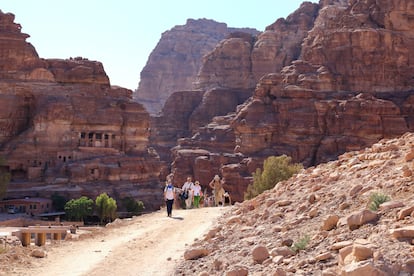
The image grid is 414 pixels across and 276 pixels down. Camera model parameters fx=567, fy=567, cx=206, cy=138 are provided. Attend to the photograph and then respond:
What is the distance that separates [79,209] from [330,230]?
151 ft

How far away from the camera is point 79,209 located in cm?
5325

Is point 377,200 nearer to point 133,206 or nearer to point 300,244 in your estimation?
point 300,244

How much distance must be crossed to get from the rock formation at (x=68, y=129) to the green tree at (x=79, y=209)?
6.16 meters

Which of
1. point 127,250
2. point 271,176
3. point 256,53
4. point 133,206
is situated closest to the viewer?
point 127,250

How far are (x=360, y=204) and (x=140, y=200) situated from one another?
5402 centimetres

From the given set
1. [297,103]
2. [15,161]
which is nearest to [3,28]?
[15,161]

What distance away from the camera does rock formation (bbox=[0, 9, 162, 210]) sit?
63500mm

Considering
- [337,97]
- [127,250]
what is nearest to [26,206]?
[127,250]

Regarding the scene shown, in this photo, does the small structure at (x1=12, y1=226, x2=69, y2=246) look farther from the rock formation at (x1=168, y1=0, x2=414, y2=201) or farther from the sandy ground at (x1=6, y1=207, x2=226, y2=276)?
the rock formation at (x1=168, y1=0, x2=414, y2=201)

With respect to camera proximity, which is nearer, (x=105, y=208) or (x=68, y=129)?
(x=105, y=208)

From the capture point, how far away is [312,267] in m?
8.29

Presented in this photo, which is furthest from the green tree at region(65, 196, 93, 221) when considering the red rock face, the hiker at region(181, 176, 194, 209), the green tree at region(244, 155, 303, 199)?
the red rock face

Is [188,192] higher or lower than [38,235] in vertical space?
higher

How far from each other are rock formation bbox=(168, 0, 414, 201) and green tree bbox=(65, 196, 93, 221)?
25.5 metres
